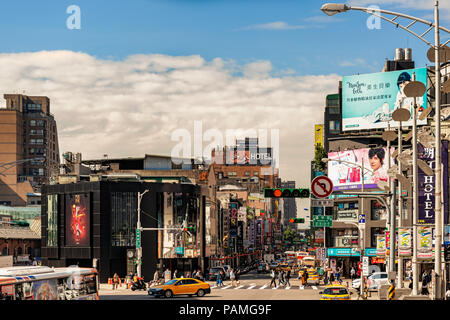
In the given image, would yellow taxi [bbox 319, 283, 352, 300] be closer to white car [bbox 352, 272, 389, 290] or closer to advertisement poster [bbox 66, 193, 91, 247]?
white car [bbox 352, 272, 389, 290]

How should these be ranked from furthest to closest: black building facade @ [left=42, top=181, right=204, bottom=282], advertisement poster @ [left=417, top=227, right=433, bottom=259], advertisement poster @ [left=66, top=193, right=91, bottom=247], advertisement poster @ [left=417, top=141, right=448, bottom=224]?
advertisement poster @ [left=66, top=193, right=91, bottom=247], black building facade @ [left=42, top=181, right=204, bottom=282], advertisement poster @ [left=417, top=141, right=448, bottom=224], advertisement poster @ [left=417, top=227, right=433, bottom=259]

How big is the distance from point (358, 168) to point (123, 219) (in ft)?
112

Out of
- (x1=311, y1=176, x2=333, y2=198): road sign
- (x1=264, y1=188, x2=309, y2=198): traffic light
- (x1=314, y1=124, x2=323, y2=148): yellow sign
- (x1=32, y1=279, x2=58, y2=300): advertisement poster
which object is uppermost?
(x1=314, y1=124, x2=323, y2=148): yellow sign

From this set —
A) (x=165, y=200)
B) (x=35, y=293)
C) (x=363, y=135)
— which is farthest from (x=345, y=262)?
(x=35, y=293)

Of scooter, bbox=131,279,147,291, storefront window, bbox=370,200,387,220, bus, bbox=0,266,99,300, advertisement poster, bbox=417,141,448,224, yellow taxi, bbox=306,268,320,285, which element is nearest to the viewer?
bus, bbox=0,266,99,300

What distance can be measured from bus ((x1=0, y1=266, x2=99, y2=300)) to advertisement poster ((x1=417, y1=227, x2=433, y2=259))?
17.6 meters

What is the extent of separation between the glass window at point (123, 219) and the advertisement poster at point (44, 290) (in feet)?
181

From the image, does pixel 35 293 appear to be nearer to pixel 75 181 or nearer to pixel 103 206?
pixel 103 206

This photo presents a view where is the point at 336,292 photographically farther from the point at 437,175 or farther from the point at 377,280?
the point at 437,175

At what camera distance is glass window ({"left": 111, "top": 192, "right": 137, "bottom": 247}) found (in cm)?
8931

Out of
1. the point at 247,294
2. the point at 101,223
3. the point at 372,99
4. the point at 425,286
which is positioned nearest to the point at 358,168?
the point at 372,99

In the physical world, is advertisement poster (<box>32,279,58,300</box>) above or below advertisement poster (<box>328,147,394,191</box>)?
below

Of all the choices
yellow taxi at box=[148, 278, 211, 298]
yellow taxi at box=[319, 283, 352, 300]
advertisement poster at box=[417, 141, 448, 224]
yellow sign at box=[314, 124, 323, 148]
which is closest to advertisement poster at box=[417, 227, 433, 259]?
yellow taxi at box=[319, 283, 352, 300]
